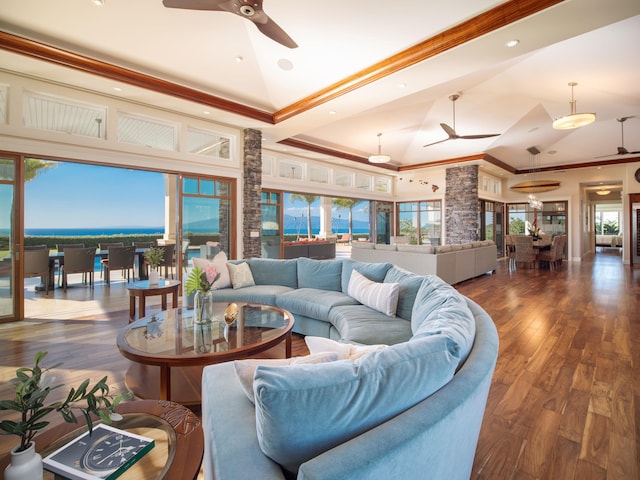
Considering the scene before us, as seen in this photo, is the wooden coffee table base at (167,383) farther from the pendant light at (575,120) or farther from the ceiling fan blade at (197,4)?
the pendant light at (575,120)

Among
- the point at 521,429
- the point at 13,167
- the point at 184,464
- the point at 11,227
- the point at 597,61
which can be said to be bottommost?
the point at 521,429

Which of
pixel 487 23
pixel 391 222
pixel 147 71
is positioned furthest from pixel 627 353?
pixel 391 222

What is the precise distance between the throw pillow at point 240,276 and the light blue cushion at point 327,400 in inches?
132

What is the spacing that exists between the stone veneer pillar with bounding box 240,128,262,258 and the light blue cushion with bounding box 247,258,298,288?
6.63 feet

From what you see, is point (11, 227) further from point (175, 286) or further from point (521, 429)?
point (521, 429)

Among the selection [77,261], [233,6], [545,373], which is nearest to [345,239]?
[77,261]

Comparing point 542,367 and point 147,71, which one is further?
point 147,71

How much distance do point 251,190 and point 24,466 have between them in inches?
230

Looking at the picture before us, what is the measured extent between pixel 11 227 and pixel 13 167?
2.58ft

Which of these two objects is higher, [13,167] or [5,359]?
[13,167]

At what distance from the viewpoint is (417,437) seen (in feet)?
2.88

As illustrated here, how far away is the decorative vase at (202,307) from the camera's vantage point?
2758 mm

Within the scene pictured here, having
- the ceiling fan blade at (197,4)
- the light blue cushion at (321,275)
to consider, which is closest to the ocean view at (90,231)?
the light blue cushion at (321,275)

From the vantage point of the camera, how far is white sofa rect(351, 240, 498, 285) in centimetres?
620
